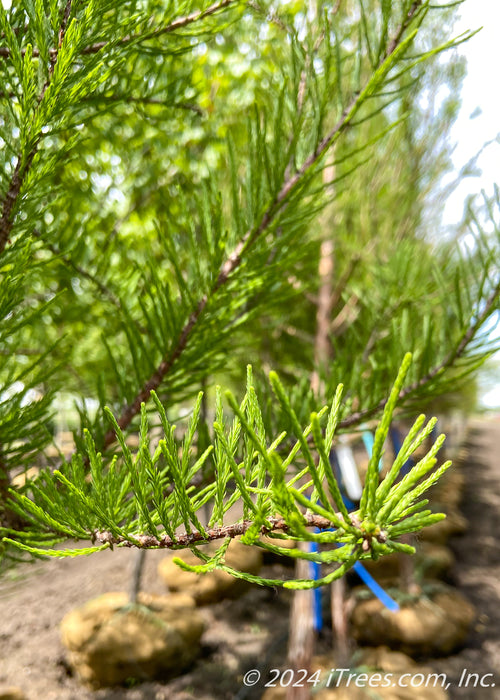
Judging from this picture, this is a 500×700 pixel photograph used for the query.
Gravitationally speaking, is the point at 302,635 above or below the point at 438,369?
below

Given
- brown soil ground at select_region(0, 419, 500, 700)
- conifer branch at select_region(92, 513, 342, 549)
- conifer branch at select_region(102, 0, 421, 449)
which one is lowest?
brown soil ground at select_region(0, 419, 500, 700)

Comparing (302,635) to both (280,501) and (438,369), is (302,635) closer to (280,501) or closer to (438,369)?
(438,369)

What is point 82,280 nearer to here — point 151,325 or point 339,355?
point 151,325

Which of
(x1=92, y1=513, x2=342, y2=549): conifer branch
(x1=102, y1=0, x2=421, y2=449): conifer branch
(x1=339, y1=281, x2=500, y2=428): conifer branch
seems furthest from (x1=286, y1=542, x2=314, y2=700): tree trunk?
(x1=92, y1=513, x2=342, y2=549): conifer branch

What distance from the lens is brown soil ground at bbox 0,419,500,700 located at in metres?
2.95

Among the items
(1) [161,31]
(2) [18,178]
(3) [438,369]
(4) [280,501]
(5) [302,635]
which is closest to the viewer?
(4) [280,501]

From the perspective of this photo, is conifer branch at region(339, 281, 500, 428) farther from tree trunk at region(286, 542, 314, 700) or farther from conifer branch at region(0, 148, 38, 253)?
tree trunk at region(286, 542, 314, 700)

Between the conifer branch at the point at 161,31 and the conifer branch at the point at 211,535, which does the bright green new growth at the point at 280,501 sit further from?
the conifer branch at the point at 161,31

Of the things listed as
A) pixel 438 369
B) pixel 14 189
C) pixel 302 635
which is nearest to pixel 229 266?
pixel 14 189

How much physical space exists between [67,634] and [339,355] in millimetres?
2874

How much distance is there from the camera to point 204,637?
3.74m

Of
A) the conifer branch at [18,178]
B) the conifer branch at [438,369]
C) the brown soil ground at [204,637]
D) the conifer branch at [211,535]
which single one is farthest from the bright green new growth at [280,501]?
the brown soil ground at [204,637]

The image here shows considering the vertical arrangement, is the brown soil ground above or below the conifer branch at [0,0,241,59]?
below

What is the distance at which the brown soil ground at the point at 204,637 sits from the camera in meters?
2.95
